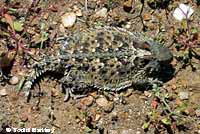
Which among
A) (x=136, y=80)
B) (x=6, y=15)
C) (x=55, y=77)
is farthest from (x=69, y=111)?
(x=6, y=15)

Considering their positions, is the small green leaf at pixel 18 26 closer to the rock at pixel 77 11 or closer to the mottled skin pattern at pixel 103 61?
the mottled skin pattern at pixel 103 61

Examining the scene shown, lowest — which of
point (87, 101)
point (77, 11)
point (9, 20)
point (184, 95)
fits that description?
point (87, 101)

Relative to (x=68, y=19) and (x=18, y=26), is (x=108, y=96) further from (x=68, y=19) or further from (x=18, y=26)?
(x=18, y=26)

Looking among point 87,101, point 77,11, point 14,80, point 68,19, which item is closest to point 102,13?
point 77,11

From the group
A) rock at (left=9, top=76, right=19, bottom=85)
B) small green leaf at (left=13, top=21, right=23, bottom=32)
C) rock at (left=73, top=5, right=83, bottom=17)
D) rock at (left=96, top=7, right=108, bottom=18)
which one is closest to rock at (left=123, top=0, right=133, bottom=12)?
rock at (left=96, top=7, right=108, bottom=18)

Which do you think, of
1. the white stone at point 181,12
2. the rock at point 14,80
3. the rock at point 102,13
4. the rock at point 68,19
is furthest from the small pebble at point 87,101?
the white stone at point 181,12

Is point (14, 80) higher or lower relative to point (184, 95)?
lower

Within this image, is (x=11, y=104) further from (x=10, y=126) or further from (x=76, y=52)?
(x=76, y=52)
